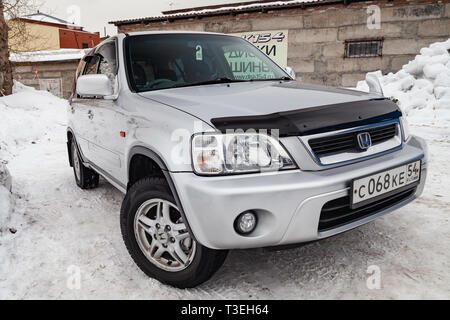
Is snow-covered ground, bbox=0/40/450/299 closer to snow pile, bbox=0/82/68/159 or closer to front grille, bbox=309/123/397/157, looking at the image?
front grille, bbox=309/123/397/157

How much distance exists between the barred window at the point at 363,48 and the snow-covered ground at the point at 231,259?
8.09m

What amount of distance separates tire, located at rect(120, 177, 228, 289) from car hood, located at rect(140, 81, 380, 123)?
49 centimetres

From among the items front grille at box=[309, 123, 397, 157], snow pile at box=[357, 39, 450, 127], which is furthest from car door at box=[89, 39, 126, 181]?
snow pile at box=[357, 39, 450, 127]

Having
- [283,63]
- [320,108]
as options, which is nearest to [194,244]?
[320,108]

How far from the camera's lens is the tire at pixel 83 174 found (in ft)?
13.6

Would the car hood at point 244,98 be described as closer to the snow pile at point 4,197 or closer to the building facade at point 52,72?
the snow pile at point 4,197

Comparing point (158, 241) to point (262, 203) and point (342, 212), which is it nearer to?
point (262, 203)

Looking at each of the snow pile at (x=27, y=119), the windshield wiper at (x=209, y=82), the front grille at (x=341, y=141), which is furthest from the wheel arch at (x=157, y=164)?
the snow pile at (x=27, y=119)

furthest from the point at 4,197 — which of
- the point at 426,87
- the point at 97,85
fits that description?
the point at 426,87

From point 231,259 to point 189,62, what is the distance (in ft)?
5.25

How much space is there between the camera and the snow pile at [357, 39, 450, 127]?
25.2ft

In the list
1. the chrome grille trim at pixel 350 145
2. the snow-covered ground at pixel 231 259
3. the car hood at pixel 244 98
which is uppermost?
the car hood at pixel 244 98

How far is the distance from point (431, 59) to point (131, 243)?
9.43m

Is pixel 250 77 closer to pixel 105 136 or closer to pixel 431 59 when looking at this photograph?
pixel 105 136
